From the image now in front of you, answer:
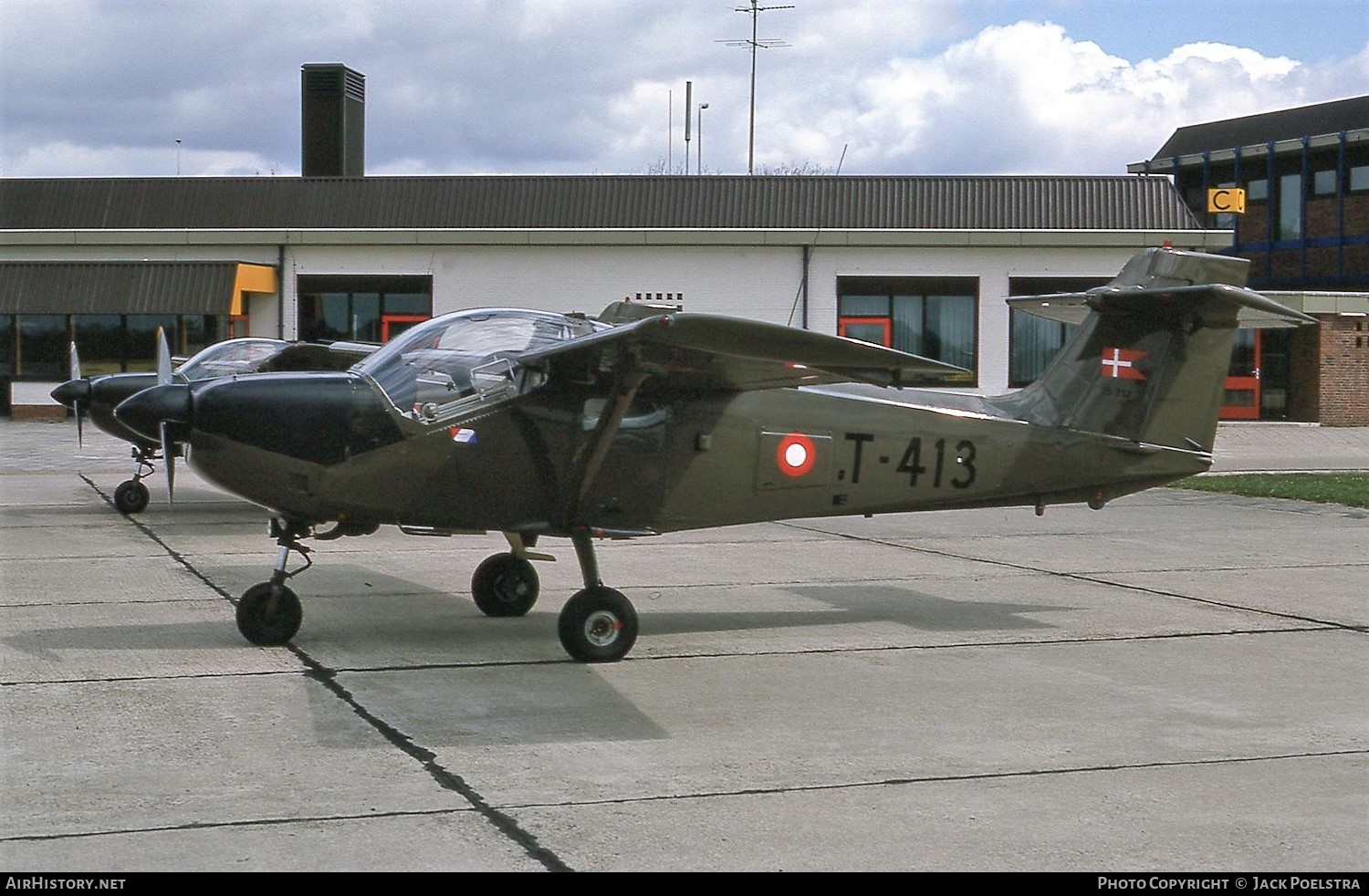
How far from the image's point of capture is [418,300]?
34250 millimetres

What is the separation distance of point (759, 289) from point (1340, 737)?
89.6 ft

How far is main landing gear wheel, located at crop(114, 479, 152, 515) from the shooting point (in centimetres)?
1705

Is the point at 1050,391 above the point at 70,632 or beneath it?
above

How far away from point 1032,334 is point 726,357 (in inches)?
1061

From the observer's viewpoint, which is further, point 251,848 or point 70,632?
point 70,632

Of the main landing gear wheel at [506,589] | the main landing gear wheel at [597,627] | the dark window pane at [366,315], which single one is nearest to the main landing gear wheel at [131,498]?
the main landing gear wheel at [506,589]

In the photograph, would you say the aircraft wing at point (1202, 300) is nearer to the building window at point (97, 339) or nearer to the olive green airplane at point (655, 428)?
the olive green airplane at point (655, 428)

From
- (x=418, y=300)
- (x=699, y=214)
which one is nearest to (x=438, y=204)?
(x=418, y=300)

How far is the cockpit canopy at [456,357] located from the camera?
861 centimetres

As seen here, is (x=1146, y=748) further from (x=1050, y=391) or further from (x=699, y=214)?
(x=699, y=214)

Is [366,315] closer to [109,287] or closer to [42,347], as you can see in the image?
Answer: [109,287]

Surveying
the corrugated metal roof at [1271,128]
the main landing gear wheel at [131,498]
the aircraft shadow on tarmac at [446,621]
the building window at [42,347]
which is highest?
the corrugated metal roof at [1271,128]

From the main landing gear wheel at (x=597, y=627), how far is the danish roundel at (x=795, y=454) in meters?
1.49
